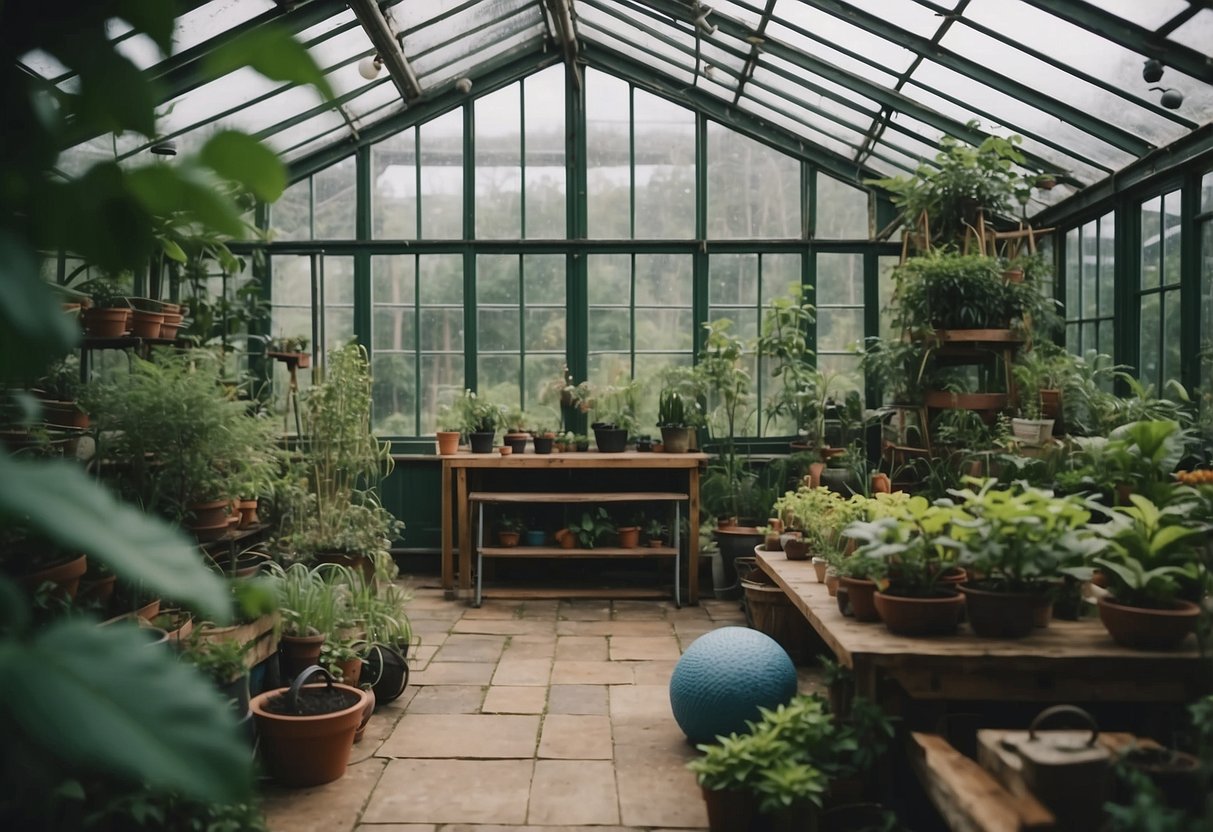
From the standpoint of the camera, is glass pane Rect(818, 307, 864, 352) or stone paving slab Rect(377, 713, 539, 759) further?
glass pane Rect(818, 307, 864, 352)

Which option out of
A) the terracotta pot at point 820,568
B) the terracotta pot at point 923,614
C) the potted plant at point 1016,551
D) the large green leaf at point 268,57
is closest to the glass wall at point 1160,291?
the terracotta pot at point 820,568

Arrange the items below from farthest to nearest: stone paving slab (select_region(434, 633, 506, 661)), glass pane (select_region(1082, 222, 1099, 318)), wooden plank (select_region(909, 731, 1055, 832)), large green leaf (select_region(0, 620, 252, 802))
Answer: glass pane (select_region(1082, 222, 1099, 318)) < stone paving slab (select_region(434, 633, 506, 661)) < wooden plank (select_region(909, 731, 1055, 832)) < large green leaf (select_region(0, 620, 252, 802))

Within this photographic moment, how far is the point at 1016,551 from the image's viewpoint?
3.01 meters

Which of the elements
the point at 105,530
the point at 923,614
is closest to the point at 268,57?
the point at 105,530

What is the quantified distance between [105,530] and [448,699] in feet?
14.3

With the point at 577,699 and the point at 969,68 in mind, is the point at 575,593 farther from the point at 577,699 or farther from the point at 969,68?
the point at 969,68

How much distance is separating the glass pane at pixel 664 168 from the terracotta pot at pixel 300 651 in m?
4.42

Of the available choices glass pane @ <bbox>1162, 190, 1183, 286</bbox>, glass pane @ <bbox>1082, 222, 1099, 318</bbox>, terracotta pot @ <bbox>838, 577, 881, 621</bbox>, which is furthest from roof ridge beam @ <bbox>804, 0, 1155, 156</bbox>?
terracotta pot @ <bbox>838, 577, 881, 621</bbox>

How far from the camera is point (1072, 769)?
2166 millimetres

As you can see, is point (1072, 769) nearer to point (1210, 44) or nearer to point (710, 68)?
point (1210, 44)

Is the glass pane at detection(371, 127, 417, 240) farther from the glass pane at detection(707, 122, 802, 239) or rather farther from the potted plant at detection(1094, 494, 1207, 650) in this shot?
the potted plant at detection(1094, 494, 1207, 650)

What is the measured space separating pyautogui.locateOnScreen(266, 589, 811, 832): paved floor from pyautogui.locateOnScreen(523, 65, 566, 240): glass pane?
126 inches

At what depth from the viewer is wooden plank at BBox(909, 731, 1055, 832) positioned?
2.13 m

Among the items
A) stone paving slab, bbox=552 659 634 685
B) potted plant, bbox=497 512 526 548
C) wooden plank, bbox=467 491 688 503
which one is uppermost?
wooden plank, bbox=467 491 688 503
